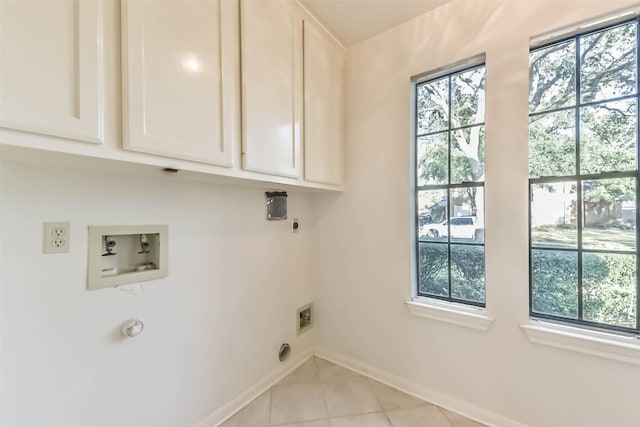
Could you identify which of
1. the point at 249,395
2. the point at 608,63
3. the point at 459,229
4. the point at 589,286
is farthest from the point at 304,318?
the point at 608,63

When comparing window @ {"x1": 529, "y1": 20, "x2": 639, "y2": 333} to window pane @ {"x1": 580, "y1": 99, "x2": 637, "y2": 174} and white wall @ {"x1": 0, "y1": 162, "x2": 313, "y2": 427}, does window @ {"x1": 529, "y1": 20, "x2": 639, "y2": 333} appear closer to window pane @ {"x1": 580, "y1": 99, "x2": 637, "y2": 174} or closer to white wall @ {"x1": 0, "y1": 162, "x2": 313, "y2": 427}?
window pane @ {"x1": 580, "y1": 99, "x2": 637, "y2": 174}

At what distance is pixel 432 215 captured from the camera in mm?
1768

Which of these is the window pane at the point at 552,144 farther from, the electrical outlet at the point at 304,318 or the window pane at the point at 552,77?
the electrical outlet at the point at 304,318

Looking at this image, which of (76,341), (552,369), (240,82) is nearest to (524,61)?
(240,82)

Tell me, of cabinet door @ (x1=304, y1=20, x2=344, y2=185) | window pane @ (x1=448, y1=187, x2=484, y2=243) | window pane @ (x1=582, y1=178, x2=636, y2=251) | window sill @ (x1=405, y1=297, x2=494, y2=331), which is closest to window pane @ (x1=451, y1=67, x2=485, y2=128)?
window pane @ (x1=448, y1=187, x2=484, y2=243)

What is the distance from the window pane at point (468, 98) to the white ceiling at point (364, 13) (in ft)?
1.56

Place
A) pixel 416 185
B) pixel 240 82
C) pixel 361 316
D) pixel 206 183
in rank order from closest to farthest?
1. pixel 240 82
2. pixel 206 183
3. pixel 416 185
4. pixel 361 316

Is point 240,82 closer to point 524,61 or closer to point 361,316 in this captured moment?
point 524,61

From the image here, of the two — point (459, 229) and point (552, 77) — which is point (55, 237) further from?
point (552, 77)

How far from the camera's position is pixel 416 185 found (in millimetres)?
1817

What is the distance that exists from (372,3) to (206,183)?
4.91 feet

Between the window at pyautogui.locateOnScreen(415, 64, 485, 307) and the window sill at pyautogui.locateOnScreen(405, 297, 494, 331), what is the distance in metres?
0.06

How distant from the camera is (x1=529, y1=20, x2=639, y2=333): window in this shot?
1.24 metres

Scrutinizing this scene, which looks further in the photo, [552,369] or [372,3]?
→ [372,3]
